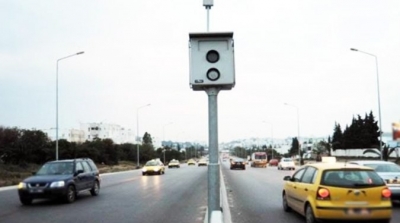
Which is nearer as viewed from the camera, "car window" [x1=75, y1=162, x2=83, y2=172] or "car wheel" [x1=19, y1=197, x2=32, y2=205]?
"car wheel" [x1=19, y1=197, x2=32, y2=205]

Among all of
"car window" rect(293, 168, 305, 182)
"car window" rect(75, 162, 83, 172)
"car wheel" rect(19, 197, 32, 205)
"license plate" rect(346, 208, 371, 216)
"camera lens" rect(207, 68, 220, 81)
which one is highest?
"camera lens" rect(207, 68, 220, 81)

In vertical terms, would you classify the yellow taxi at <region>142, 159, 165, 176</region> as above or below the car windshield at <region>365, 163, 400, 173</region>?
below

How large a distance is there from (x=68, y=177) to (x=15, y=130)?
55511 millimetres

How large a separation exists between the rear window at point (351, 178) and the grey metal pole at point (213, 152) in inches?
176

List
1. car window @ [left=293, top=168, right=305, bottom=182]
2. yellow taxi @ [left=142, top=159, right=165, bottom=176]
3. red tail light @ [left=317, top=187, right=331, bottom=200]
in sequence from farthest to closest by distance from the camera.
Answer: yellow taxi @ [left=142, top=159, right=165, bottom=176], car window @ [left=293, top=168, right=305, bottom=182], red tail light @ [left=317, top=187, right=331, bottom=200]

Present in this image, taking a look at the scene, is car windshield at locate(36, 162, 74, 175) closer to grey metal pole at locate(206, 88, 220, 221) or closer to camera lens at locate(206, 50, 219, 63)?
grey metal pole at locate(206, 88, 220, 221)

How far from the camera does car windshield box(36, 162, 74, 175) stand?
60.8 feet

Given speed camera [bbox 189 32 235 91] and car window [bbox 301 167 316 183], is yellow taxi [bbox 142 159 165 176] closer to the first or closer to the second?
car window [bbox 301 167 316 183]

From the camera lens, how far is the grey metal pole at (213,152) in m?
6.77

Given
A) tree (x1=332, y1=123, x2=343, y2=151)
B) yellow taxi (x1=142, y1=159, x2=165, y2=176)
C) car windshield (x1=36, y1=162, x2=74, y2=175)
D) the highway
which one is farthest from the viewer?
tree (x1=332, y1=123, x2=343, y2=151)

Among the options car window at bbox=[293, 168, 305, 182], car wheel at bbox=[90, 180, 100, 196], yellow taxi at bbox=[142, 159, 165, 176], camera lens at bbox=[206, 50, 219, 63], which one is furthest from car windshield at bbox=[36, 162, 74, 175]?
yellow taxi at bbox=[142, 159, 165, 176]

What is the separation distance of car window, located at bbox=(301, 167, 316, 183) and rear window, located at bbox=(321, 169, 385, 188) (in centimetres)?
62

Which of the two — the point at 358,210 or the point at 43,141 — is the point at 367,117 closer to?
the point at 43,141

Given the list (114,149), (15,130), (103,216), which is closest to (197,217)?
(103,216)
